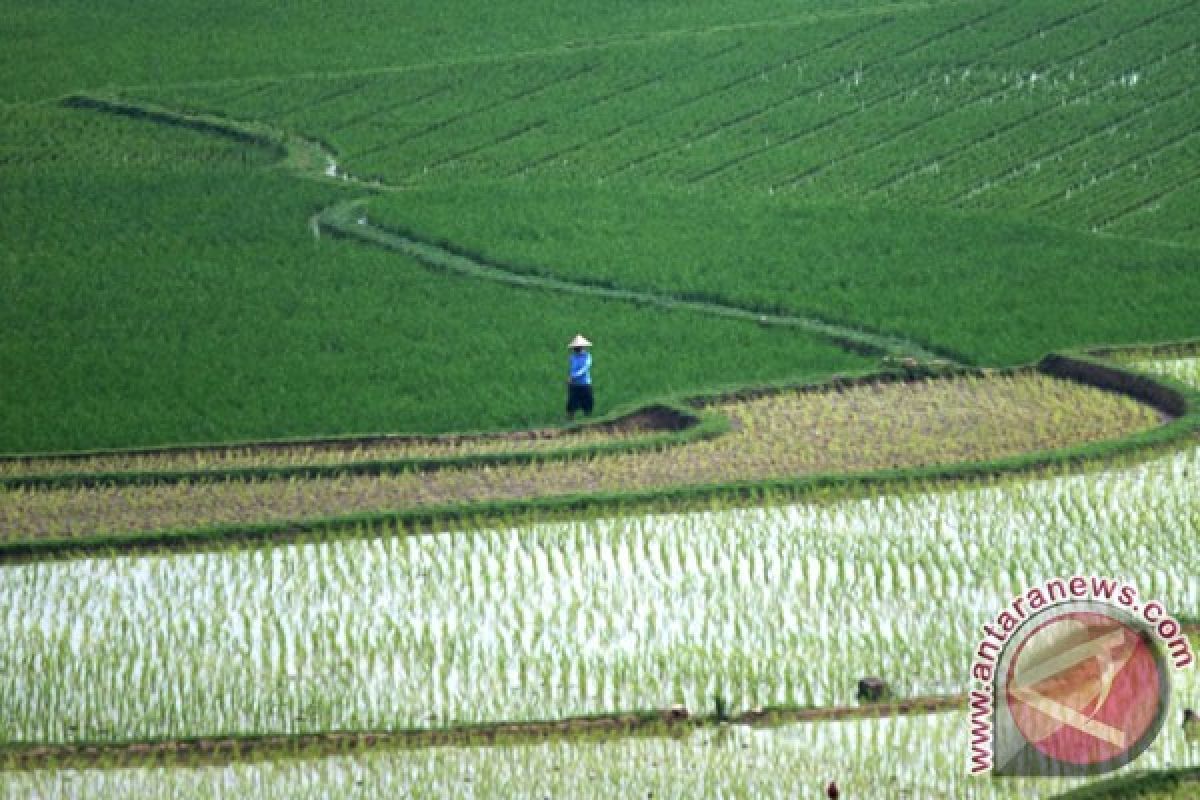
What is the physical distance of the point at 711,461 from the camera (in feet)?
45.2

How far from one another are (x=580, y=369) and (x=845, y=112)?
33.0ft

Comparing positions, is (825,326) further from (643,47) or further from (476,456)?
(643,47)

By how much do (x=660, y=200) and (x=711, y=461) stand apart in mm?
7419

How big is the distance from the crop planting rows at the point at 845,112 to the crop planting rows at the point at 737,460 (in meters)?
5.58

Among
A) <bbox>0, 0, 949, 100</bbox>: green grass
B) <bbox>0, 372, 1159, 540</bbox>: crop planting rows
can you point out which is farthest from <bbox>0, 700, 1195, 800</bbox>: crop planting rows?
<bbox>0, 0, 949, 100</bbox>: green grass

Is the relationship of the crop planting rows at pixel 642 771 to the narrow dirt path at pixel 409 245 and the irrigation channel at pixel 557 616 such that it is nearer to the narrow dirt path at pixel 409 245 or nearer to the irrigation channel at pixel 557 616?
the irrigation channel at pixel 557 616

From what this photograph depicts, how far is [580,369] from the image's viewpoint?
14.8m

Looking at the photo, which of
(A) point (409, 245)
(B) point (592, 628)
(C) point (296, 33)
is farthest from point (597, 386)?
(C) point (296, 33)

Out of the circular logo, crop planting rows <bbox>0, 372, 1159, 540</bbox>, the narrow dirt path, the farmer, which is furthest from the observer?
the narrow dirt path

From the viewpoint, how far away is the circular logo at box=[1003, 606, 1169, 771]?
7797 mm

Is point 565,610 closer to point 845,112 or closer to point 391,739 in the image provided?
point 391,739

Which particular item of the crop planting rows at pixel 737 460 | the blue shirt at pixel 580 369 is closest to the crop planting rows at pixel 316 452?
the blue shirt at pixel 580 369

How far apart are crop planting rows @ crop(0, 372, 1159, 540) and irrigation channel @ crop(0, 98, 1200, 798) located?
0.03m

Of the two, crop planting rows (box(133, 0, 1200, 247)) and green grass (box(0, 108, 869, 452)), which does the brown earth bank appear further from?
crop planting rows (box(133, 0, 1200, 247))
